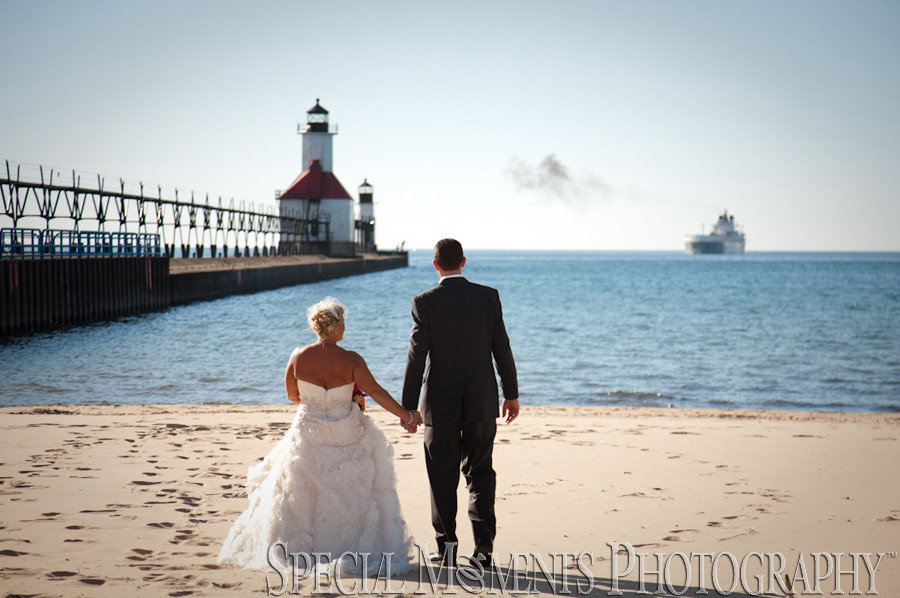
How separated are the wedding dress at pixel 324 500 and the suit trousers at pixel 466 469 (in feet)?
0.99

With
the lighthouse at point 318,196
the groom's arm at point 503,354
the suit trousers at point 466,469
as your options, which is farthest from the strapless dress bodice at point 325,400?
the lighthouse at point 318,196

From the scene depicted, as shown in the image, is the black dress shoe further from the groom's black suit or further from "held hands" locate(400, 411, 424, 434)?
"held hands" locate(400, 411, 424, 434)

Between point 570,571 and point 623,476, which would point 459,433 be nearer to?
point 570,571

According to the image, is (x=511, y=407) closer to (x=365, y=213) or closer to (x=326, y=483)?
(x=326, y=483)

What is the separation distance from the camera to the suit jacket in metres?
4.51

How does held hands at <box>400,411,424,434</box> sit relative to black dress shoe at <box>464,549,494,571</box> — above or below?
above

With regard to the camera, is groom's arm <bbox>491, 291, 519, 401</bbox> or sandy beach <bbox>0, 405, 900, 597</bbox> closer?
sandy beach <bbox>0, 405, 900, 597</bbox>

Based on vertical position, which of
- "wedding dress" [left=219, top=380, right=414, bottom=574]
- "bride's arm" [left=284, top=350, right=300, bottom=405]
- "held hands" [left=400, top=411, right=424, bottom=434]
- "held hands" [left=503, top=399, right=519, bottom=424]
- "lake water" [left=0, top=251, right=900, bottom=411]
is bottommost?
"lake water" [left=0, top=251, right=900, bottom=411]

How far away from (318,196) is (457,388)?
73569 mm

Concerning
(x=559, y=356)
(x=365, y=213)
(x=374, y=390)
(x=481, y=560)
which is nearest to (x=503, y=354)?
(x=374, y=390)

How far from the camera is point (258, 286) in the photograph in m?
51.3

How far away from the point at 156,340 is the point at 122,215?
85.1 feet

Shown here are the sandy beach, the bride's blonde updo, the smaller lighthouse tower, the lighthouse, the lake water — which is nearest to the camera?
the sandy beach

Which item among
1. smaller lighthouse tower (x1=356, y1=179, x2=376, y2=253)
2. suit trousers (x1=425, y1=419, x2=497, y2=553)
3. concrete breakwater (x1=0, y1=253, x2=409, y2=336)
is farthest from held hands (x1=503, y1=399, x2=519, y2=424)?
smaller lighthouse tower (x1=356, y1=179, x2=376, y2=253)
